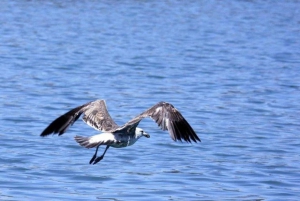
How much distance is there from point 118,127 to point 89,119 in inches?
18.3

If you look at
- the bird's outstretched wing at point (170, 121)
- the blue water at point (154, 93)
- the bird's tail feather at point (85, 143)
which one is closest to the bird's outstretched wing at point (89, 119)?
the bird's tail feather at point (85, 143)

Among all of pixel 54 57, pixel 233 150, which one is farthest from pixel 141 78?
pixel 233 150

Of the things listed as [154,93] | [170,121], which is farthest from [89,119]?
[154,93]

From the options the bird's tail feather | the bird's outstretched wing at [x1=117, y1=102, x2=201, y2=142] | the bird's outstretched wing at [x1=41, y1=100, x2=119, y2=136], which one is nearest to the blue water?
the bird's outstretched wing at [x1=41, y1=100, x2=119, y2=136]

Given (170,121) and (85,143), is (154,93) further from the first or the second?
(85,143)

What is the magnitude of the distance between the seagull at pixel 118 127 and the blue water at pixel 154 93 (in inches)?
37.7

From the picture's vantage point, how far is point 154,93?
58.3 ft

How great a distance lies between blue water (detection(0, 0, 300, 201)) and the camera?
11.0 metres

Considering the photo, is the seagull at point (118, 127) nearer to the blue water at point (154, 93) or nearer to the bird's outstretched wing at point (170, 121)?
the bird's outstretched wing at point (170, 121)

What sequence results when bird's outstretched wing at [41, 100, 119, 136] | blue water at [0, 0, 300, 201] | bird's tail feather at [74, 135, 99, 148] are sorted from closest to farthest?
bird's tail feather at [74, 135, 99, 148] < bird's outstretched wing at [41, 100, 119, 136] < blue water at [0, 0, 300, 201]

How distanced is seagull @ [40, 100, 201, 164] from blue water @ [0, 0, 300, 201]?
3.14 ft

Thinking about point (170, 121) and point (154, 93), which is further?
point (154, 93)

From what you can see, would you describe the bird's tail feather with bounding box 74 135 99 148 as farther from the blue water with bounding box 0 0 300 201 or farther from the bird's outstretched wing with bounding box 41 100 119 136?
the blue water with bounding box 0 0 300 201

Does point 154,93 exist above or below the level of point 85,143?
below
